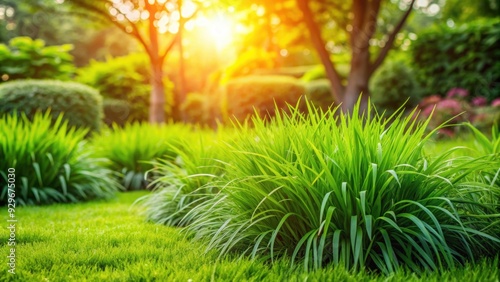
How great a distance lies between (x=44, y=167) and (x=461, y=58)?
11.6m

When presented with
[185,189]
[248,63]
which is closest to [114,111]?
[248,63]

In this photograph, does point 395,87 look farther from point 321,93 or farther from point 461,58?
point 321,93

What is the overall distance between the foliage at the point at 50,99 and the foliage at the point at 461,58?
9848mm

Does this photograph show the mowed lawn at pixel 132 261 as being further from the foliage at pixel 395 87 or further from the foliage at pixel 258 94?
the foliage at pixel 395 87

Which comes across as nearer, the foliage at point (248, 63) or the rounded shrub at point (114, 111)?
the rounded shrub at point (114, 111)

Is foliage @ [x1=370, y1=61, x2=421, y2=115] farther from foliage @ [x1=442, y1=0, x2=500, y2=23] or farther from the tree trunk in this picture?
foliage @ [x1=442, y1=0, x2=500, y2=23]

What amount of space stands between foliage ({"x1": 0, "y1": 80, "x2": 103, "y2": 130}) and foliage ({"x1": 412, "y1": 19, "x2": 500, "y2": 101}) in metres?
9.85

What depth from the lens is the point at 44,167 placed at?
519 cm

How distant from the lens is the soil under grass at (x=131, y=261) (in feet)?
7.36

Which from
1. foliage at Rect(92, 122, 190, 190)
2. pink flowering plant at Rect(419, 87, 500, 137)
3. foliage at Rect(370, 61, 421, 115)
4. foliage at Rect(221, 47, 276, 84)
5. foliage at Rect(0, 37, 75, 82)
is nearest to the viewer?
foliage at Rect(92, 122, 190, 190)

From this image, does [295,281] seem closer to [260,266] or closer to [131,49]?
[260,266]

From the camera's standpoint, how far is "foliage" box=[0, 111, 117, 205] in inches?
195

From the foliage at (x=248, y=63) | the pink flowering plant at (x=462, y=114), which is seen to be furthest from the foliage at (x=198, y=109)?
the pink flowering plant at (x=462, y=114)

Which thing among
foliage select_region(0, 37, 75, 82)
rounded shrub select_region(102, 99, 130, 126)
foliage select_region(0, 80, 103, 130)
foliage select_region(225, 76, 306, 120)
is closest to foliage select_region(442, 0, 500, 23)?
foliage select_region(225, 76, 306, 120)
